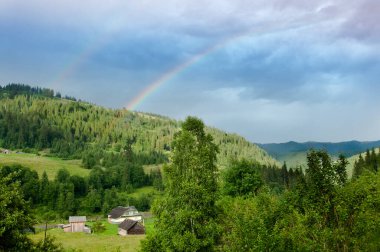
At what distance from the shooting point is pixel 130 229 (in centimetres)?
12400

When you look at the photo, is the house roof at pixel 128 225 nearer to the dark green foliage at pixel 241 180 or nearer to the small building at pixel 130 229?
the small building at pixel 130 229

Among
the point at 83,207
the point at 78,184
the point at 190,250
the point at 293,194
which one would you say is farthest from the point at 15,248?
the point at 78,184

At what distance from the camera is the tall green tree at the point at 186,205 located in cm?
3525

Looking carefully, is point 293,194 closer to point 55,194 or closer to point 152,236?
point 152,236

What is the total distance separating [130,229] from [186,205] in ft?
307

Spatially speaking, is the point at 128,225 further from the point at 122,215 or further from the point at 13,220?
the point at 13,220

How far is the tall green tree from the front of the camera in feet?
116

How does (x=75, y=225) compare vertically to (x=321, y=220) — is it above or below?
below

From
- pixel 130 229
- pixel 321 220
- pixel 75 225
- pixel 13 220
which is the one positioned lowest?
pixel 130 229

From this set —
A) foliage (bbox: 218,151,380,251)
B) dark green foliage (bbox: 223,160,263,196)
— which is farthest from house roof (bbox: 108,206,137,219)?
foliage (bbox: 218,151,380,251)

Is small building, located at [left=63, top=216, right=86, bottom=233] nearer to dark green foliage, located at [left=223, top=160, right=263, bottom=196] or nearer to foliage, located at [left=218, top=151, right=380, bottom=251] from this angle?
dark green foliage, located at [left=223, top=160, right=263, bottom=196]

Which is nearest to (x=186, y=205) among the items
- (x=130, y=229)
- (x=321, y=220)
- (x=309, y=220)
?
(x=309, y=220)

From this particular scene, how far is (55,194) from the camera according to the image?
177125 millimetres

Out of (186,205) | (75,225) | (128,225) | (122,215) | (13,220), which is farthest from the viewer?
(122,215)
